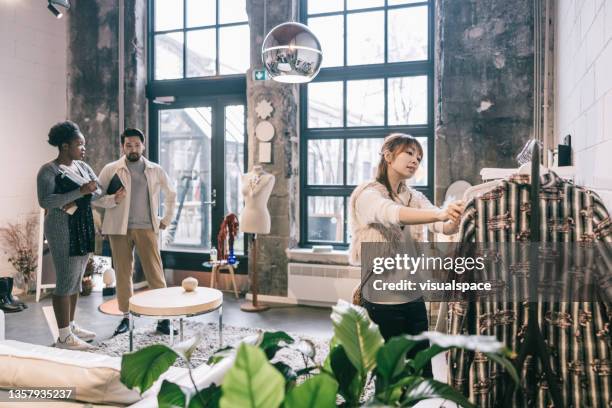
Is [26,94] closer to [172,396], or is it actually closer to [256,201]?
[256,201]

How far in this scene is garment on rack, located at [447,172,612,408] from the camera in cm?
128

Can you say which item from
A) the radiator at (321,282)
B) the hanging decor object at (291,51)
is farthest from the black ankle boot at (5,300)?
the hanging decor object at (291,51)

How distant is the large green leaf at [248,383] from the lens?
0.64 meters

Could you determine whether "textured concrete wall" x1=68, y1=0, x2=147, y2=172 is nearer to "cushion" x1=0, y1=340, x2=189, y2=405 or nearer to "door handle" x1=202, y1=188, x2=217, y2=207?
"door handle" x1=202, y1=188, x2=217, y2=207

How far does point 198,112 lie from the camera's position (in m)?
5.92

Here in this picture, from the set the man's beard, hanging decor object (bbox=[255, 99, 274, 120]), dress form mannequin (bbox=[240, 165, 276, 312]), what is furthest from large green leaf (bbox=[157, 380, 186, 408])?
hanging decor object (bbox=[255, 99, 274, 120])

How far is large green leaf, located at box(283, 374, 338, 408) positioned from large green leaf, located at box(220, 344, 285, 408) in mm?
69

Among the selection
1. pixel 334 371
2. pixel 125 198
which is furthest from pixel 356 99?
pixel 334 371

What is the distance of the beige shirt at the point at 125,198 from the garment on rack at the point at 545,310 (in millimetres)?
3157

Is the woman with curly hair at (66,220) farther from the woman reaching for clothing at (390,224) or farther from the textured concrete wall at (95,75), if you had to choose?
the woman reaching for clothing at (390,224)

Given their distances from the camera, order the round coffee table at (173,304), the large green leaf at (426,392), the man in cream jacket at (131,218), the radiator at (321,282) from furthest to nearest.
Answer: the radiator at (321,282) < the man in cream jacket at (131,218) < the round coffee table at (173,304) < the large green leaf at (426,392)

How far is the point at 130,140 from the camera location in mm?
4062

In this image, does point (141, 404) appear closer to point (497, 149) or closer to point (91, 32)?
point (497, 149)

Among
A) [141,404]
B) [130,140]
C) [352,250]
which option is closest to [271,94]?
[130,140]
